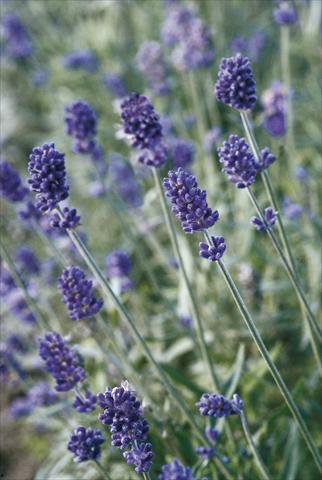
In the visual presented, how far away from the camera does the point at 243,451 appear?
2.88 meters

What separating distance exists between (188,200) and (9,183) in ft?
5.12

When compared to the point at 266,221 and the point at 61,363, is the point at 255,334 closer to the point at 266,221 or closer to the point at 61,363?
the point at 266,221

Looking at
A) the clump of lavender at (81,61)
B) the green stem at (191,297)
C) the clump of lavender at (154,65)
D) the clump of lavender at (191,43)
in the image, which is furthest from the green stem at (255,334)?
the clump of lavender at (81,61)

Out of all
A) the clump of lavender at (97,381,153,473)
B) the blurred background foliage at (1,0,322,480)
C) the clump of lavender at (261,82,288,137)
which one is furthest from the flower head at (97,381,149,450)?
the clump of lavender at (261,82,288,137)

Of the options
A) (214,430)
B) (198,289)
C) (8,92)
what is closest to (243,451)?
(214,430)

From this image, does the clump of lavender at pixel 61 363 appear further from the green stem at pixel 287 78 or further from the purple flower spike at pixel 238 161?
the green stem at pixel 287 78

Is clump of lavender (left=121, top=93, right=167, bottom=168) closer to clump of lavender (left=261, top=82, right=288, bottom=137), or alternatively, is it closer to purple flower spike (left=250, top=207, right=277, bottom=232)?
purple flower spike (left=250, top=207, right=277, bottom=232)

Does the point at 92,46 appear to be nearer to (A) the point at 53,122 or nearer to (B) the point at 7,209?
(A) the point at 53,122

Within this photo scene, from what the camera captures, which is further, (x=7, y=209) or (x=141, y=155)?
(x=7, y=209)

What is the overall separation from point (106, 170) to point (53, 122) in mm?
3232

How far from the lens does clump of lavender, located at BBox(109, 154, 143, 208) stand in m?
4.71

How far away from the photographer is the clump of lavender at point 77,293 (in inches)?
99.4

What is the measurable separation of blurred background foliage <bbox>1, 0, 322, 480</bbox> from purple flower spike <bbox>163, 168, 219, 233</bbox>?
94cm

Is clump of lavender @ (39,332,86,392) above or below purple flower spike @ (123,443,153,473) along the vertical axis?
above
